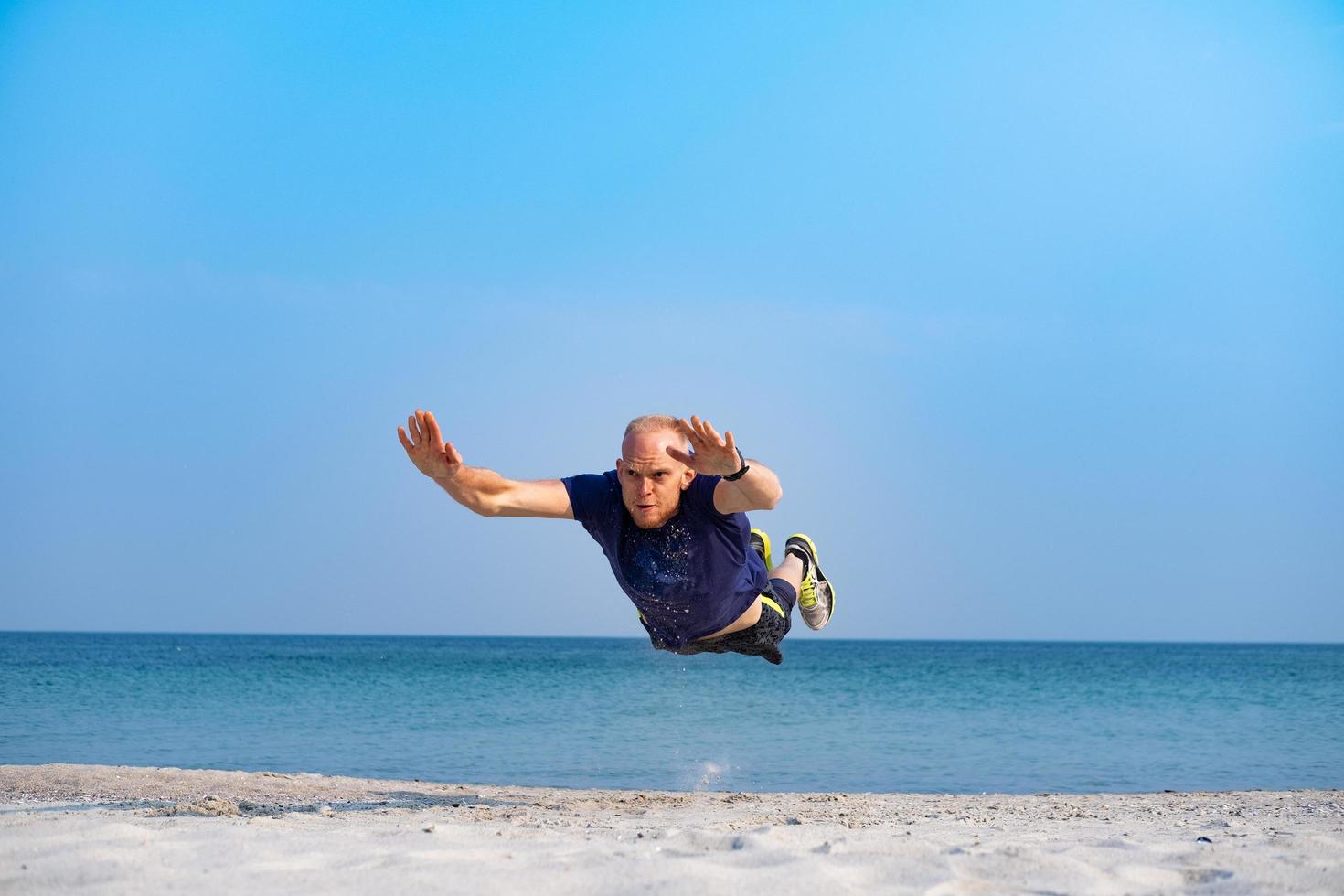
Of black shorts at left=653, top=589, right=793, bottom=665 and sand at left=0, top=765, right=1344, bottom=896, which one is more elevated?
black shorts at left=653, top=589, right=793, bottom=665

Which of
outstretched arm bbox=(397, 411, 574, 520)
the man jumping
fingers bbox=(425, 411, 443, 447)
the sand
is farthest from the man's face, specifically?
the sand

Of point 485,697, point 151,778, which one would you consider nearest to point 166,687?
point 485,697

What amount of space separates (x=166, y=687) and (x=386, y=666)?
69.4ft

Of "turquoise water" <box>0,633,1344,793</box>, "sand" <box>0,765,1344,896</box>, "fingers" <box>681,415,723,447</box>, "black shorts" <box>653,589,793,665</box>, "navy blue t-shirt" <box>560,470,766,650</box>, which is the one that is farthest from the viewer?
"turquoise water" <box>0,633,1344,793</box>

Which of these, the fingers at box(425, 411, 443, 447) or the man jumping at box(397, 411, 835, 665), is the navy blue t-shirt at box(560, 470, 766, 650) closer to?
the man jumping at box(397, 411, 835, 665)

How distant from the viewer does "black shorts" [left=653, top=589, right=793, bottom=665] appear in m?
7.15

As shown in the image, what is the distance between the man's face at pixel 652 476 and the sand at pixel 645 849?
1675 millimetres

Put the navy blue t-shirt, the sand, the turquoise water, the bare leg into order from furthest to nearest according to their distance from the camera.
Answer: the turquoise water, the bare leg, the navy blue t-shirt, the sand

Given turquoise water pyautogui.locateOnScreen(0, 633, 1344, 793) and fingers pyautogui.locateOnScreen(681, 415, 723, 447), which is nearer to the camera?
fingers pyautogui.locateOnScreen(681, 415, 723, 447)

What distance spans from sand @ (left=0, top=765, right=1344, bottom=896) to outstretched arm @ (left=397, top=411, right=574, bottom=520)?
1649 mm

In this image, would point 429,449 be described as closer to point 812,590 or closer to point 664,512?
point 664,512

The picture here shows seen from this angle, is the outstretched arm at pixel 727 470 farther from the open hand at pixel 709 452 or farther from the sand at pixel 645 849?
the sand at pixel 645 849

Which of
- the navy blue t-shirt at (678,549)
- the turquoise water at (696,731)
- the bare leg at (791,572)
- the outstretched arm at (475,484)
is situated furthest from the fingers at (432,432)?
the turquoise water at (696,731)

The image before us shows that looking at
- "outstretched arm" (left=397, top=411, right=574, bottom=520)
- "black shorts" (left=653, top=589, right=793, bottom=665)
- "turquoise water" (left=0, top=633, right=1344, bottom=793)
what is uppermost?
"outstretched arm" (left=397, top=411, right=574, bottom=520)
